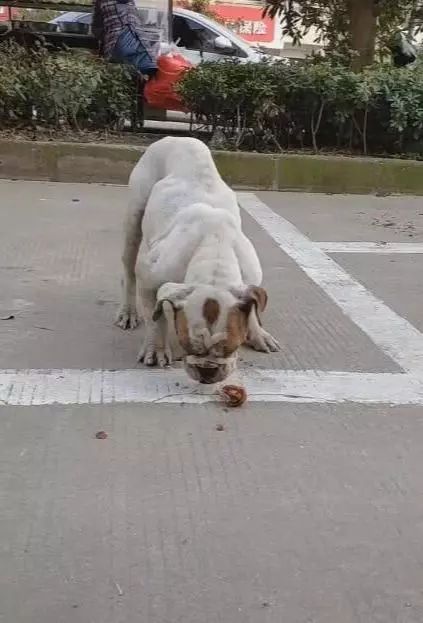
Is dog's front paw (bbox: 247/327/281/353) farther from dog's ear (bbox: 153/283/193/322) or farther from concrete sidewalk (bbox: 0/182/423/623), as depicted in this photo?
dog's ear (bbox: 153/283/193/322)

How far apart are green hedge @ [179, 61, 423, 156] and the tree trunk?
857 mm

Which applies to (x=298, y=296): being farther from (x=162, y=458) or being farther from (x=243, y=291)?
(x=162, y=458)

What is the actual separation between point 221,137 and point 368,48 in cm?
269

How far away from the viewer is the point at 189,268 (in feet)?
13.7

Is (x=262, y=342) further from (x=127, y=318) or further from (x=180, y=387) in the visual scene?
(x=127, y=318)

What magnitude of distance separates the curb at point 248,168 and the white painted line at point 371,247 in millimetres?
2495

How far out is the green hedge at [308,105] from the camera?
33.6 feet

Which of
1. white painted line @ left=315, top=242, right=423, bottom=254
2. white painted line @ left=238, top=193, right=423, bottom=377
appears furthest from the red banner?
white painted line @ left=315, top=242, right=423, bottom=254

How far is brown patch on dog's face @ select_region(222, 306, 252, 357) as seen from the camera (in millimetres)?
3805

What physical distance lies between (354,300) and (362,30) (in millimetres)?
6830

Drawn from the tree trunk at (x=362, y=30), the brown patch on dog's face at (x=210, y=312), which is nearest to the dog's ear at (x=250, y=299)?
the brown patch on dog's face at (x=210, y=312)

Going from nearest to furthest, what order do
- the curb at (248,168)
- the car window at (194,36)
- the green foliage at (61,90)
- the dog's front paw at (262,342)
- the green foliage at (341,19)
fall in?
the dog's front paw at (262,342) → the curb at (248,168) → the green foliage at (61,90) → the green foliage at (341,19) → the car window at (194,36)

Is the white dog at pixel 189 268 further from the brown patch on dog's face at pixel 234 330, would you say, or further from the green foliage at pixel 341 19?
the green foliage at pixel 341 19

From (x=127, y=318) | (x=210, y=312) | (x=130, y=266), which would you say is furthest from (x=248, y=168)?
(x=210, y=312)
